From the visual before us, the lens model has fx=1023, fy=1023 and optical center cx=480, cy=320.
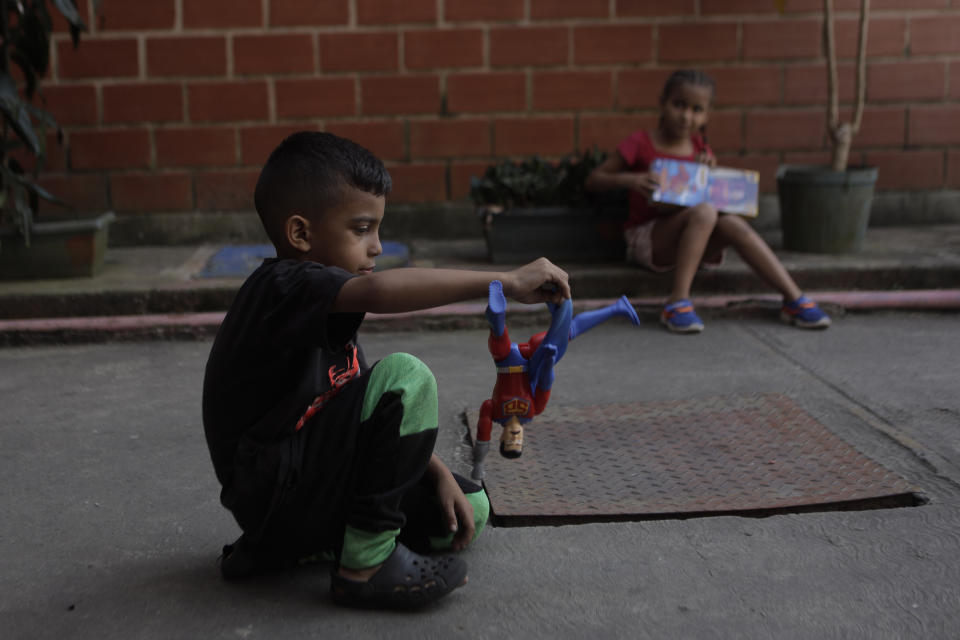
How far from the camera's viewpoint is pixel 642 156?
4.73 meters

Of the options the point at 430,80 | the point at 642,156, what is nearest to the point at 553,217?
the point at 642,156

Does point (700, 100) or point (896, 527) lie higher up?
point (700, 100)

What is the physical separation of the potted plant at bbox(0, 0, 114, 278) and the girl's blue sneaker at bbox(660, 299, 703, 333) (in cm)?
265

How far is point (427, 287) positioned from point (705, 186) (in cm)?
294

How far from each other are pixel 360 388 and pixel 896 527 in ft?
4.20

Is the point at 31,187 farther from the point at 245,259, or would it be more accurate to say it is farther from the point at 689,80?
the point at 689,80

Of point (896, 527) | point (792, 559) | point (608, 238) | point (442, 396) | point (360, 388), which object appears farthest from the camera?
point (608, 238)

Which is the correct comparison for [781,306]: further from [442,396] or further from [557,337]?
[557,337]

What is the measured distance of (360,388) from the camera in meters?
2.04

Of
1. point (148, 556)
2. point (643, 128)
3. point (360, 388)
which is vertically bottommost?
point (148, 556)

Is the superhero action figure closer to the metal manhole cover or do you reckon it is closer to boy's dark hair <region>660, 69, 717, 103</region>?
the metal manhole cover

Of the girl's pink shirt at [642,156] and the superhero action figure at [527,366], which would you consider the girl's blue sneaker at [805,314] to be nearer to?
the girl's pink shirt at [642,156]

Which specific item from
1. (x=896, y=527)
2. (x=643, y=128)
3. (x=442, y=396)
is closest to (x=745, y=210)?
(x=643, y=128)

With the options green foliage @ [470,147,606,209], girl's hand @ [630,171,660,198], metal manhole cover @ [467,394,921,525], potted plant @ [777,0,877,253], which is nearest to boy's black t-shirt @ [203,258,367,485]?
metal manhole cover @ [467,394,921,525]
